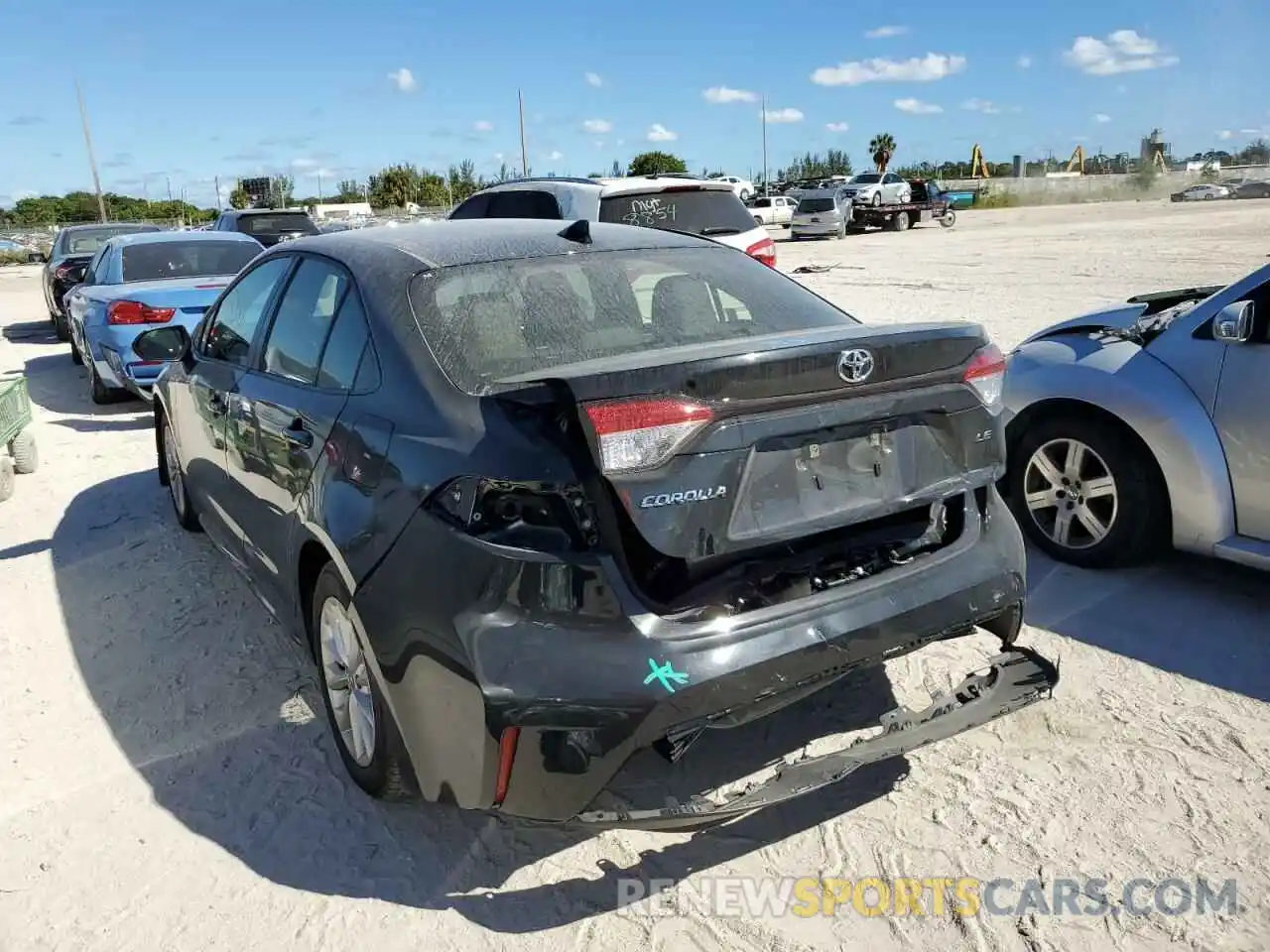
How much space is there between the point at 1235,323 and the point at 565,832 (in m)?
3.25

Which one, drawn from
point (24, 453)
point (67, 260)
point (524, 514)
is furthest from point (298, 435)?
point (67, 260)

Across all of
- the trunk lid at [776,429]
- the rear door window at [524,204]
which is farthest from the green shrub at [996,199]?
the trunk lid at [776,429]

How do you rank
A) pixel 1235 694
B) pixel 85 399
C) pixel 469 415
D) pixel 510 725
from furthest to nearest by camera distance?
pixel 85 399
pixel 1235 694
pixel 469 415
pixel 510 725

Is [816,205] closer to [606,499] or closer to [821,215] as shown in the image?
[821,215]

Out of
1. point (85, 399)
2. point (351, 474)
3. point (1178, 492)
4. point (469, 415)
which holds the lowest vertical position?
point (85, 399)

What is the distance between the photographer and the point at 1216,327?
407 cm

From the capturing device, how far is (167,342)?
4879 mm

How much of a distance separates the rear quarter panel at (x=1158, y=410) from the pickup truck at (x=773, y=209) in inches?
1307

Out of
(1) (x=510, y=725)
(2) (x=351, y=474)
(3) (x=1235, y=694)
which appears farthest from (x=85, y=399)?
(3) (x=1235, y=694)

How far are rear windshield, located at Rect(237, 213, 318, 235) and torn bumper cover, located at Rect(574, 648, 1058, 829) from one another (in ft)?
48.4

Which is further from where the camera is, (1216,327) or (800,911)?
(1216,327)

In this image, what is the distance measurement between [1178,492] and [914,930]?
2517mm

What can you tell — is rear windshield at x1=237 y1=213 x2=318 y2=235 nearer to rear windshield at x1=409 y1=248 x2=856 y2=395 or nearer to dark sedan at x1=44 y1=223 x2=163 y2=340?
dark sedan at x1=44 y1=223 x2=163 y2=340

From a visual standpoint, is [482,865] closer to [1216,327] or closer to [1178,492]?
[1178,492]
